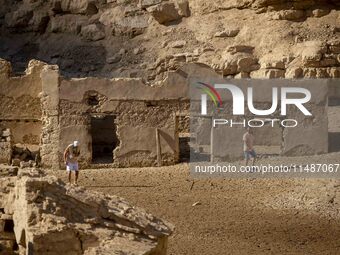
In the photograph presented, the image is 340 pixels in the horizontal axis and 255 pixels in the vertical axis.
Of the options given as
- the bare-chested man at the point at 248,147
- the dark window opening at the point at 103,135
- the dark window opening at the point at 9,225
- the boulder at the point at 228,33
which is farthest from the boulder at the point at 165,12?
the dark window opening at the point at 9,225

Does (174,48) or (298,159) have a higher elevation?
(174,48)

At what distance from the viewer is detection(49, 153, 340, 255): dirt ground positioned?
1211 cm

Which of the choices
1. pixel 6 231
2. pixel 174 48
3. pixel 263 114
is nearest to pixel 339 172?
pixel 263 114

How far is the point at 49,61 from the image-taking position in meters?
33.7

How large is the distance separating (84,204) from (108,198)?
1.94ft

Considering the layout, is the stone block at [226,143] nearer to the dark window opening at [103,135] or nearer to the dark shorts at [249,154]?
the dark shorts at [249,154]

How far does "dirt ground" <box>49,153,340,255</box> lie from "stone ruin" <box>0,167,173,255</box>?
141 inches

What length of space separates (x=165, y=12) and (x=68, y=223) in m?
26.0

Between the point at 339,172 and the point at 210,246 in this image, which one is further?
the point at 339,172

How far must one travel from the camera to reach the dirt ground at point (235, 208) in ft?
39.7

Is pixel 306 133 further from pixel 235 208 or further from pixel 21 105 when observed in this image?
pixel 21 105

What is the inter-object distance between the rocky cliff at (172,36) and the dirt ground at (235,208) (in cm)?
986

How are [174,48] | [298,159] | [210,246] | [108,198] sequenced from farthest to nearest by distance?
[174,48]
[298,159]
[210,246]
[108,198]

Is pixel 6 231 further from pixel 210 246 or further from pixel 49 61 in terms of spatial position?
pixel 49 61
